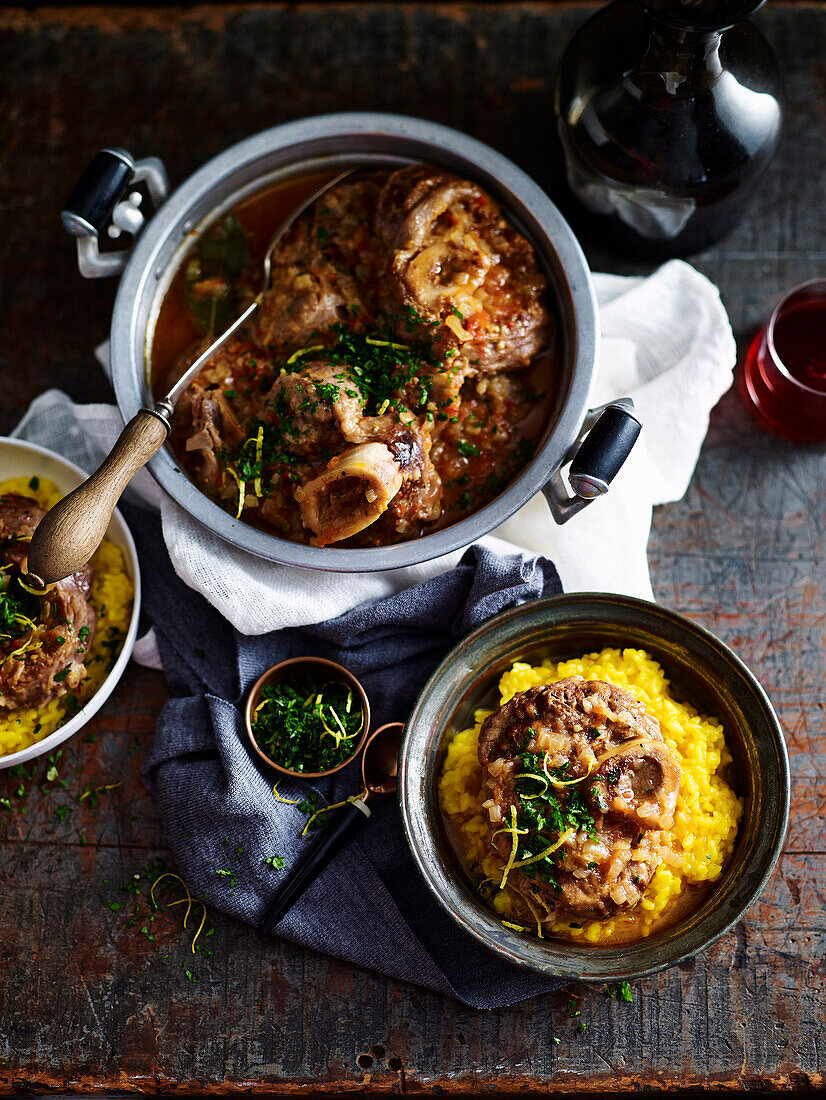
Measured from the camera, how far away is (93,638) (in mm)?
3699

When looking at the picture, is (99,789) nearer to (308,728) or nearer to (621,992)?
(308,728)

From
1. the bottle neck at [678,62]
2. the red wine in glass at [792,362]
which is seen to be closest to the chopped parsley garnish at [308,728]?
the red wine in glass at [792,362]

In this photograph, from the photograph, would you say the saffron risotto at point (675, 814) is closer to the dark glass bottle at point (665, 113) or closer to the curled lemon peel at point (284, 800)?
the curled lemon peel at point (284, 800)

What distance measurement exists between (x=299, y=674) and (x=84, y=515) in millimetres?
1067

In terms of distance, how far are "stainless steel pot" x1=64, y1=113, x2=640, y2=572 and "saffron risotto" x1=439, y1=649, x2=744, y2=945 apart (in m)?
0.60

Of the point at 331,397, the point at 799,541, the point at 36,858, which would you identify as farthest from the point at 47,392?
the point at 799,541

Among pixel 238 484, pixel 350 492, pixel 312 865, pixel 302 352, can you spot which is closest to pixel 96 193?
pixel 302 352

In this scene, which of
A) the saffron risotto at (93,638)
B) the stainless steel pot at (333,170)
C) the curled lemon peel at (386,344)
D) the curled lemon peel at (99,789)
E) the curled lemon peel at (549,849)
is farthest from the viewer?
the curled lemon peel at (99,789)

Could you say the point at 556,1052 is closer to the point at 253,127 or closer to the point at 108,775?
the point at 108,775

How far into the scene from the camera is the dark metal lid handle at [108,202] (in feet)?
11.3

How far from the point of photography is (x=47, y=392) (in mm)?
4039

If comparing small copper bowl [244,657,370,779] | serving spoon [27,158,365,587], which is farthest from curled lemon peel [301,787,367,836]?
serving spoon [27,158,365,587]

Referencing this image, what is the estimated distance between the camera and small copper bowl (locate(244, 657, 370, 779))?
3.55 m

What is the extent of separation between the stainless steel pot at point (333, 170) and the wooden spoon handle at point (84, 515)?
20 centimetres
